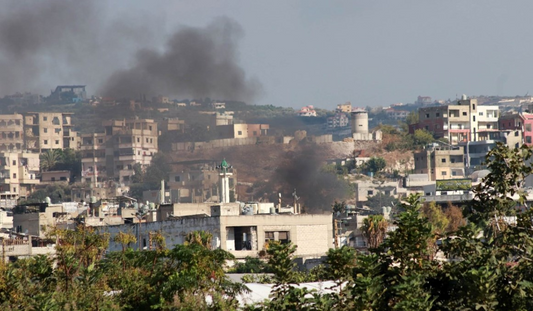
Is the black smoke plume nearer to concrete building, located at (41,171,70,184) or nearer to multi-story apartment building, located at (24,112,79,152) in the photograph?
concrete building, located at (41,171,70,184)

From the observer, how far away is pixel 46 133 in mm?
152750

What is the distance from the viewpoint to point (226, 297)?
26094 millimetres

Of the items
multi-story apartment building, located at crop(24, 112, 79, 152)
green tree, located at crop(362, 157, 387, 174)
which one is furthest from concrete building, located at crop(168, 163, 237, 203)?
multi-story apartment building, located at crop(24, 112, 79, 152)

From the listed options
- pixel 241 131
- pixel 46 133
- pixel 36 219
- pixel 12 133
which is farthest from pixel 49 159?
pixel 36 219

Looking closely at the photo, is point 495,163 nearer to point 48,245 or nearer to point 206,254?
point 206,254

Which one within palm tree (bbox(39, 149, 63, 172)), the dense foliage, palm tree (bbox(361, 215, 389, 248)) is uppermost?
palm tree (bbox(39, 149, 63, 172))

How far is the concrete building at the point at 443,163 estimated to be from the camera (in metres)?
106

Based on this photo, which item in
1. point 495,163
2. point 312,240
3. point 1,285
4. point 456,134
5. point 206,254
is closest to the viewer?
point 495,163

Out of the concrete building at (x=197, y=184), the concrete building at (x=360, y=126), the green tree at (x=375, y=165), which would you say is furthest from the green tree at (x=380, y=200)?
the concrete building at (x=360, y=126)

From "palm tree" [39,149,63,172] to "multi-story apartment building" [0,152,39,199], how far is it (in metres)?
3.03

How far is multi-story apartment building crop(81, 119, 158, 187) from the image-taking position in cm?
13950

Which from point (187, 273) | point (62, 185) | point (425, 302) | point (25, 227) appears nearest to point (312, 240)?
point (25, 227)

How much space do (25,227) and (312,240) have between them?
1866cm

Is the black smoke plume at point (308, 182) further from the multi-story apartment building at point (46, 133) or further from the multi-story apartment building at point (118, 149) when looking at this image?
the multi-story apartment building at point (46, 133)
